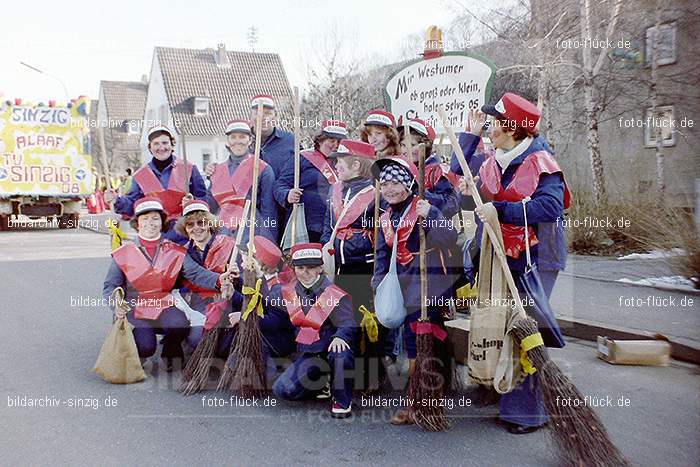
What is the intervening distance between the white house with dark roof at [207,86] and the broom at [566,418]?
31109 millimetres

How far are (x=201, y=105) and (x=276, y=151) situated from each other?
3079 cm

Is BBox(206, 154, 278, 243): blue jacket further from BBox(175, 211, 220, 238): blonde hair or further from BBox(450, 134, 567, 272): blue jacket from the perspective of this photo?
BBox(450, 134, 567, 272): blue jacket

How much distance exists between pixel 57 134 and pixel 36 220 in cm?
550

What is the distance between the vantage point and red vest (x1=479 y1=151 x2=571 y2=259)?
3.82 meters

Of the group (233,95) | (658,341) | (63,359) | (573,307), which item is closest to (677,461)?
(658,341)

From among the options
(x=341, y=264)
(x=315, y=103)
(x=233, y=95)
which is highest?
(x=233, y=95)

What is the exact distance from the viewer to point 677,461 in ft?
11.4

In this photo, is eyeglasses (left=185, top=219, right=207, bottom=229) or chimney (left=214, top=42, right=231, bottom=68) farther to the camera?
chimney (left=214, top=42, right=231, bottom=68)

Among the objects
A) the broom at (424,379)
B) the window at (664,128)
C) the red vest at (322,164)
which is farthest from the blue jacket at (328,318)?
the window at (664,128)

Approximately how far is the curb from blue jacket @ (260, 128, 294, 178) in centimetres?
294

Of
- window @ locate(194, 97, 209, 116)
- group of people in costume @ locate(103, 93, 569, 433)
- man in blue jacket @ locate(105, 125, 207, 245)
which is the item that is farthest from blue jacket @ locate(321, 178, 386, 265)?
window @ locate(194, 97, 209, 116)

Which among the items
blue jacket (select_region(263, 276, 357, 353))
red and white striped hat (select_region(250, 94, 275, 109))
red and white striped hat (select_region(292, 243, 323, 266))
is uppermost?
red and white striped hat (select_region(250, 94, 275, 109))

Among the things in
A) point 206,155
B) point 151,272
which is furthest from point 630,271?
point 206,155

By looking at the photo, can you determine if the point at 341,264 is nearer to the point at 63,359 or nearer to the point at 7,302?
the point at 63,359
